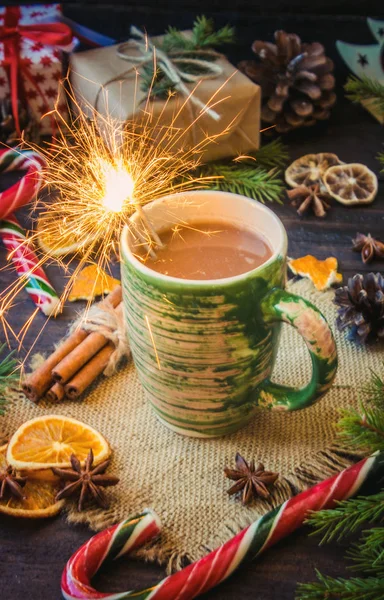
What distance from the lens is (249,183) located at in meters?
1.61

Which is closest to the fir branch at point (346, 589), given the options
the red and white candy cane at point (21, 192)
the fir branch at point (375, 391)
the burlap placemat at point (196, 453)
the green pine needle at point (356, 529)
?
the green pine needle at point (356, 529)

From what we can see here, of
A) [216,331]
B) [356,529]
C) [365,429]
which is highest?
[216,331]

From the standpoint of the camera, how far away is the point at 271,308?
88 cm

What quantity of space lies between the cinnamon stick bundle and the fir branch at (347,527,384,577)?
1.58 feet

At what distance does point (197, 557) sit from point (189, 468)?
139 mm

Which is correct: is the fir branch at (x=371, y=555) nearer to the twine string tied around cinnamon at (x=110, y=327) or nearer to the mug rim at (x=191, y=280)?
the mug rim at (x=191, y=280)

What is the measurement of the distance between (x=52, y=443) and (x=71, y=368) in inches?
5.9

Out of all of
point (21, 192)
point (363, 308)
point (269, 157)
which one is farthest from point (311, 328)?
point (269, 157)

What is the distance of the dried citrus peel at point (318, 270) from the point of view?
1318 mm

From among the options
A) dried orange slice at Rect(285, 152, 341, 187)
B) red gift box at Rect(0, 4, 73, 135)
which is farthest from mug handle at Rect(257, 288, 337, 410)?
red gift box at Rect(0, 4, 73, 135)

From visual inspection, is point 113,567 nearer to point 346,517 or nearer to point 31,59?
point 346,517

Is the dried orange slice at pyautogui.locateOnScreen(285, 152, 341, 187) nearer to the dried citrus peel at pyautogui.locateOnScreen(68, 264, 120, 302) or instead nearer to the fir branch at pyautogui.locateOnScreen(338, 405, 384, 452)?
the dried citrus peel at pyautogui.locateOnScreen(68, 264, 120, 302)

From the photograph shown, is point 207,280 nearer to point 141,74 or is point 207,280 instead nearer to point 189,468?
point 189,468

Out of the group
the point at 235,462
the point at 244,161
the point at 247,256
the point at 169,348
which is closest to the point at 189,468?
the point at 235,462
